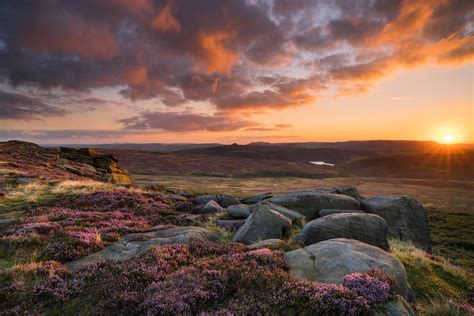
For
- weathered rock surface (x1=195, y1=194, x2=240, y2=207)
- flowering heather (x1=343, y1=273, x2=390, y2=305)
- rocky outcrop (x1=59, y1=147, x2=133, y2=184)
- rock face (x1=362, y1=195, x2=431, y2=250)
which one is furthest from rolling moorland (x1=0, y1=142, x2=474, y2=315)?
rocky outcrop (x1=59, y1=147, x2=133, y2=184)

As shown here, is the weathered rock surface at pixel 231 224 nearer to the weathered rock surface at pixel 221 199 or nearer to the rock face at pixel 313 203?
the rock face at pixel 313 203

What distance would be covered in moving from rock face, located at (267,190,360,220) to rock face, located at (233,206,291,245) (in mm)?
6142

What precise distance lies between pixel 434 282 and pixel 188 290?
9.93 meters

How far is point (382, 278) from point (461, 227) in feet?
166

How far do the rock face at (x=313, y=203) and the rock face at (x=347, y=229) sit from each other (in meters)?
7.23

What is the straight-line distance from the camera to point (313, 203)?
70.9 ft

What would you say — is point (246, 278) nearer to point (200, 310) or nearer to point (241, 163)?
point (200, 310)

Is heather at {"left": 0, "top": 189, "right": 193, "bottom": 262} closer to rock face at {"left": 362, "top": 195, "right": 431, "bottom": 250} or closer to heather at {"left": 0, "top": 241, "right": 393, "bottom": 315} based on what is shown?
heather at {"left": 0, "top": 241, "right": 393, "bottom": 315}

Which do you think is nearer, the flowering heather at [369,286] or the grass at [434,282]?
the flowering heather at [369,286]

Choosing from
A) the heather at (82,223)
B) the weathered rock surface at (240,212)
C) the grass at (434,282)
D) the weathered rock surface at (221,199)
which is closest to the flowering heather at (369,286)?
the grass at (434,282)

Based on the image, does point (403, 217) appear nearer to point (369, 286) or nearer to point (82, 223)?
point (369, 286)

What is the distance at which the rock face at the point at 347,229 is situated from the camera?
1246cm

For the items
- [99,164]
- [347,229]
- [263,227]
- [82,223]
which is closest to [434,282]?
[347,229]

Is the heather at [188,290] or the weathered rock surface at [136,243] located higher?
the heather at [188,290]
